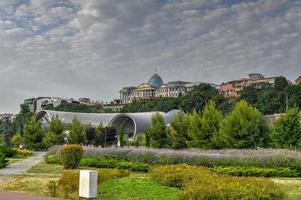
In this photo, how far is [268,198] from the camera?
9438 mm

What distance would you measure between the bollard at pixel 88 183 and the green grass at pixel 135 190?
91 centimetres

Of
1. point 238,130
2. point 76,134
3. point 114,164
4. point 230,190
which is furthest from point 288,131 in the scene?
point 230,190

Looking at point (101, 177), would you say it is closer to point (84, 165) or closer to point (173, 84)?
point (84, 165)

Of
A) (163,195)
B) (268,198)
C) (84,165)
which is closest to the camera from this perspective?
(268,198)

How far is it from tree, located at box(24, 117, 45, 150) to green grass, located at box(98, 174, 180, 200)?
29.3 meters

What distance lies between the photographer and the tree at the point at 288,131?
92.5ft

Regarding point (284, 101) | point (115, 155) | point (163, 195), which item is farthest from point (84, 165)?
point (284, 101)

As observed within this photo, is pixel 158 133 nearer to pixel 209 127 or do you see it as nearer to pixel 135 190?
pixel 209 127

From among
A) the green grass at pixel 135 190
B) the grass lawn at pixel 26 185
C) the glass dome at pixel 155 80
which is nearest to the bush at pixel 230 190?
the green grass at pixel 135 190

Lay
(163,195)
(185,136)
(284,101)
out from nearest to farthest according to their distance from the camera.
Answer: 1. (163,195)
2. (185,136)
3. (284,101)

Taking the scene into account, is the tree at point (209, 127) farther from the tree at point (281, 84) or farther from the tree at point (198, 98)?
the tree at point (198, 98)

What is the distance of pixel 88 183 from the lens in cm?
995

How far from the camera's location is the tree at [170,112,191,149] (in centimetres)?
3275

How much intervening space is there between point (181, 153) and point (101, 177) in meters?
7.07
